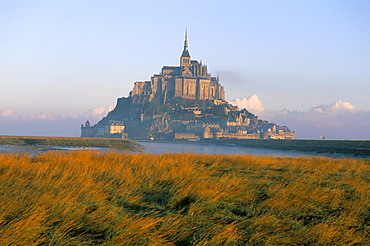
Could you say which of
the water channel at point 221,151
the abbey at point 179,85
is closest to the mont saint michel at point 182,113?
the abbey at point 179,85

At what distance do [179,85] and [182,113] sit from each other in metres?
11.1

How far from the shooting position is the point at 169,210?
7621 mm

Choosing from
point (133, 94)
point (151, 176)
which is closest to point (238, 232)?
point (151, 176)

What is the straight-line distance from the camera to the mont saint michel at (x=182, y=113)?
171750 mm

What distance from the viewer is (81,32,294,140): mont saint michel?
171750 mm

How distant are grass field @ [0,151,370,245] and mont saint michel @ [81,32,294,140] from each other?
510 feet

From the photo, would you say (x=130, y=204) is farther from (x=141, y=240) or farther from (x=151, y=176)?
(x=151, y=176)

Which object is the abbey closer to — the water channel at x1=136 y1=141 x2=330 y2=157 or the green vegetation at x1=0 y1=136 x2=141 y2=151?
the water channel at x1=136 y1=141 x2=330 y2=157

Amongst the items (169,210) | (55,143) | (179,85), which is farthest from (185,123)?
(169,210)

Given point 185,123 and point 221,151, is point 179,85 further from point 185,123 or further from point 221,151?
point 221,151

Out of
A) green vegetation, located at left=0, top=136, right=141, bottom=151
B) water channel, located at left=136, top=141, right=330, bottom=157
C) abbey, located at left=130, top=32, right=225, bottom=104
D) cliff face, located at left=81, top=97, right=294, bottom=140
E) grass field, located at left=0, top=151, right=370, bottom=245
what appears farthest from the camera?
abbey, located at left=130, top=32, right=225, bottom=104

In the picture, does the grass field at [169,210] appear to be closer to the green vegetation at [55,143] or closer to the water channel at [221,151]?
the water channel at [221,151]

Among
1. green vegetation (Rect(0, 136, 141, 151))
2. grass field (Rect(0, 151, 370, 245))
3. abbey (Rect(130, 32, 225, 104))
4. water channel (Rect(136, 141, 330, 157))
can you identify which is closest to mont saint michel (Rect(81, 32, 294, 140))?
abbey (Rect(130, 32, 225, 104))

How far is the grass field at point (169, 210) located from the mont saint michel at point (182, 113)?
156 meters
